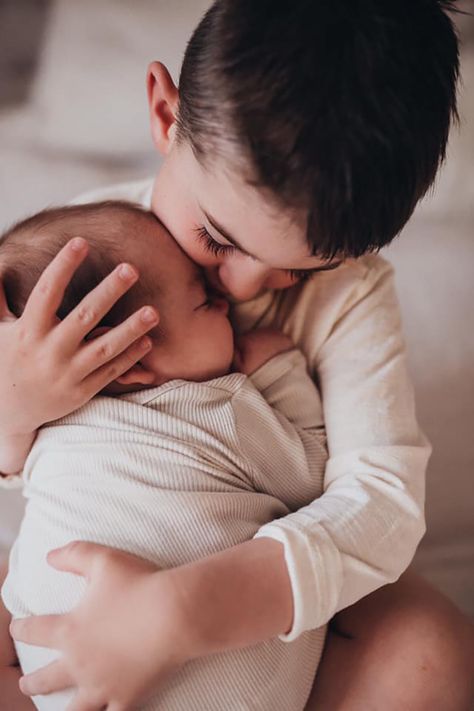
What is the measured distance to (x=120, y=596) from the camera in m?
0.61

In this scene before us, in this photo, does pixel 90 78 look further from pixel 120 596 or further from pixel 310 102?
pixel 120 596

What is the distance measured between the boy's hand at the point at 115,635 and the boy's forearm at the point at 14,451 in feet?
0.56

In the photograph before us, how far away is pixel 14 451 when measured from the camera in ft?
2.55

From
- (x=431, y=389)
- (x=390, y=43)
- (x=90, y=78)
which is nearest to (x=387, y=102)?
(x=390, y=43)

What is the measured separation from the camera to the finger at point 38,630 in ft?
2.07

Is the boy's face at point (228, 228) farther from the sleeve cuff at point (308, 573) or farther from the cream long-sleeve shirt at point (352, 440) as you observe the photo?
the sleeve cuff at point (308, 573)

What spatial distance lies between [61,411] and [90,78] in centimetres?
71

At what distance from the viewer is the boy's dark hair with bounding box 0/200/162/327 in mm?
700

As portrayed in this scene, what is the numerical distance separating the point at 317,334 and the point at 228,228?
Answer: 0.77ft

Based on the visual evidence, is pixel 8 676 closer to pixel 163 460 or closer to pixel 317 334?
pixel 163 460

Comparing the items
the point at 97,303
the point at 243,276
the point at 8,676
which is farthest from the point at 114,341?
the point at 8,676

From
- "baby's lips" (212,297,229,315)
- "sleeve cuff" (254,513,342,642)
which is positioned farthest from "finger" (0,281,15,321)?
"sleeve cuff" (254,513,342,642)

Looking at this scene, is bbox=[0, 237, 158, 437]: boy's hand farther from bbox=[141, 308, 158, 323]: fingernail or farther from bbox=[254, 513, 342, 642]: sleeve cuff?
bbox=[254, 513, 342, 642]: sleeve cuff

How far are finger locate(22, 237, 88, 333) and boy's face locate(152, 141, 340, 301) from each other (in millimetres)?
113
